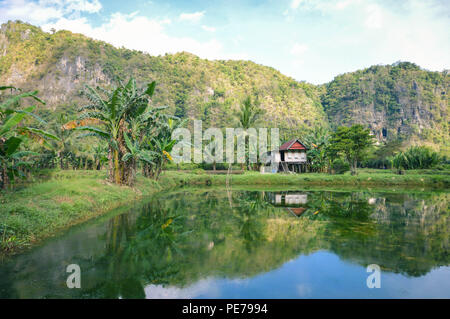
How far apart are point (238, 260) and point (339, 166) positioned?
1238 inches

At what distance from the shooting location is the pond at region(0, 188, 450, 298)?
4234mm

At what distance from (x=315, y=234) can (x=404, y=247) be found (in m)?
2.07

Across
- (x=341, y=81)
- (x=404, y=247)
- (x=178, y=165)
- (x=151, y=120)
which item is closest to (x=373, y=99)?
(x=341, y=81)

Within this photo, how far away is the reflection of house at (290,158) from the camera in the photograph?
119 feet

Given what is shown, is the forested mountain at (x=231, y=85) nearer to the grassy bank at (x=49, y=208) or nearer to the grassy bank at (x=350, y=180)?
the grassy bank at (x=350, y=180)

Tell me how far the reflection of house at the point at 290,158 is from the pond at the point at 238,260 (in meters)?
26.8

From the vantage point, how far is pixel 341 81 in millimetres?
108438

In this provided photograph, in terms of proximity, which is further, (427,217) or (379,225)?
(427,217)

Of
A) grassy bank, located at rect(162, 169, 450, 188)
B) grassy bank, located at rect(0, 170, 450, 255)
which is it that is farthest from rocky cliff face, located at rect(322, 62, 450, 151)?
grassy bank, located at rect(0, 170, 450, 255)

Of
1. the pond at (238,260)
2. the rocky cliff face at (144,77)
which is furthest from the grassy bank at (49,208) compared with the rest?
the rocky cliff face at (144,77)

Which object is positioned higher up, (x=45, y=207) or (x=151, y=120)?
(x=151, y=120)

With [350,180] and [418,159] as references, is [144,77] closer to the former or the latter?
[350,180]
